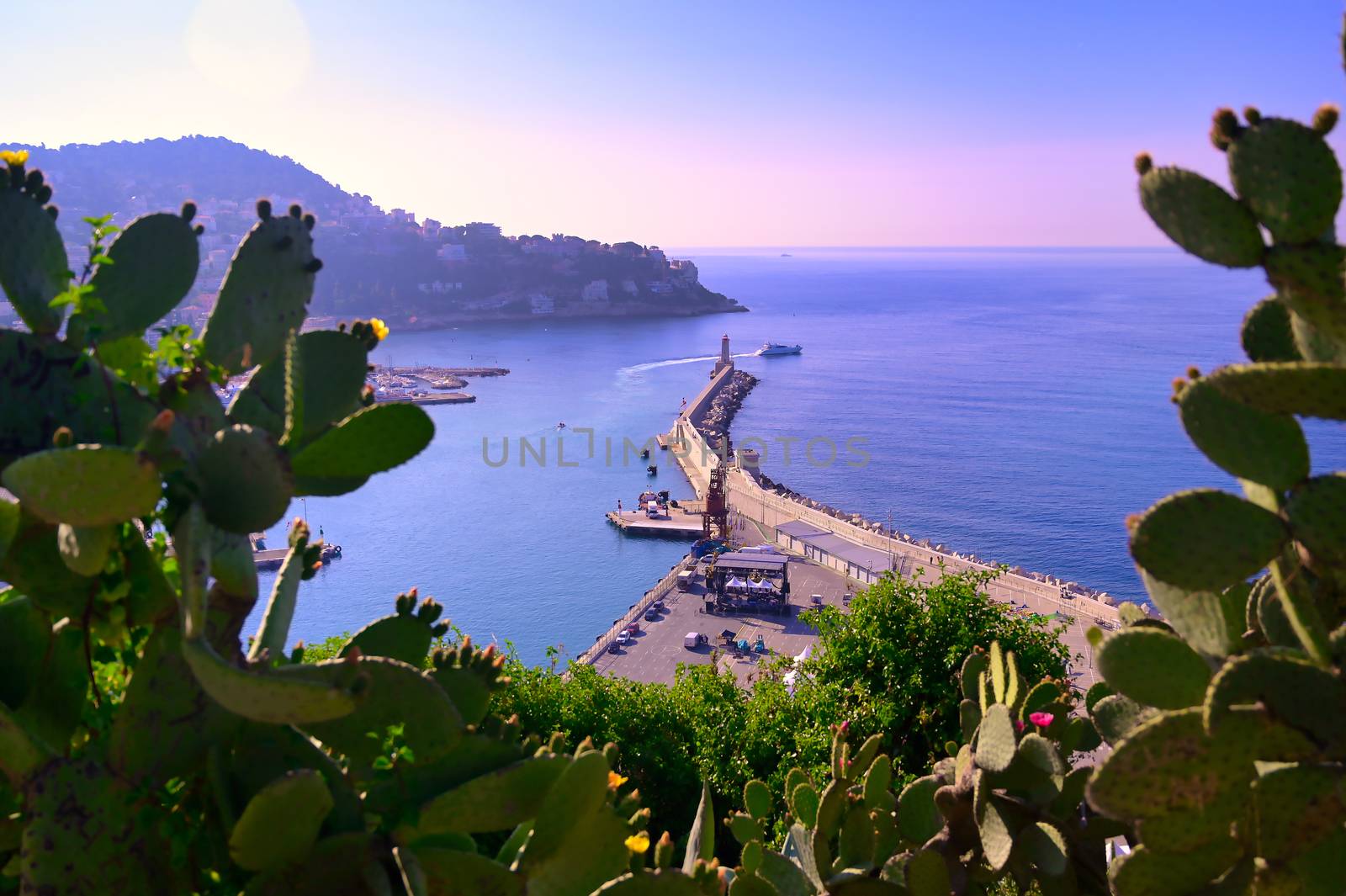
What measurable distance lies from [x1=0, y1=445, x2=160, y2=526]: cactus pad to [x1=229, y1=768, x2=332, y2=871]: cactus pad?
1.51 feet

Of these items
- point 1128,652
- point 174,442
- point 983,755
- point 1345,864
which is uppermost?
point 174,442

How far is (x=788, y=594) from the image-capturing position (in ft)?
93.9

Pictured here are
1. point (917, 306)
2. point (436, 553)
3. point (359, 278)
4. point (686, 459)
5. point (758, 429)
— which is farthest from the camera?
point (917, 306)

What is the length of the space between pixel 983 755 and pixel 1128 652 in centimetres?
130

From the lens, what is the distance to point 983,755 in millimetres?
2852

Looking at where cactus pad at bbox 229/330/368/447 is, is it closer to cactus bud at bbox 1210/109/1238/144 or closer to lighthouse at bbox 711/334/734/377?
cactus bud at bbox 1210/109/1238/144

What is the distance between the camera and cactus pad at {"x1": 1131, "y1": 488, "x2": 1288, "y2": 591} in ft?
4.60

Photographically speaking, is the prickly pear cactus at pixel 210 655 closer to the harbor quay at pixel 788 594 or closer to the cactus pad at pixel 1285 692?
the cactus pad at pixel 1285 692

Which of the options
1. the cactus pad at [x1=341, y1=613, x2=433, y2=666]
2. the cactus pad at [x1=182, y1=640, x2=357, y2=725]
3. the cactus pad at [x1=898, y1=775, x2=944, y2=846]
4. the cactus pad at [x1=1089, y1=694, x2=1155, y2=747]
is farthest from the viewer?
the cactus pad at [x1=898, y1=775, x2=944, y2=846]

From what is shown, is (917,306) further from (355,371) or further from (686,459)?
(355,371)

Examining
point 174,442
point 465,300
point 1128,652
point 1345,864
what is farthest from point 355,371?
point 465,300

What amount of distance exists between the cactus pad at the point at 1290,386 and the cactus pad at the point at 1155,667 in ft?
1.78

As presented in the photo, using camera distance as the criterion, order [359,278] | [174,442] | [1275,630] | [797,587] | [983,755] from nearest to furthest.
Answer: [174,442] < [1275,630] < [983,755] < [797,587] < [359,278]

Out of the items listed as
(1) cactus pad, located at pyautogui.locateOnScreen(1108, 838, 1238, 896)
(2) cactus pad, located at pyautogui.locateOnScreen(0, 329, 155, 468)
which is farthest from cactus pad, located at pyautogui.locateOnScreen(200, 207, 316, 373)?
(1) cactus pad, located at pyautogui.locateOnScreen(1108, 838, 1238, 896)
